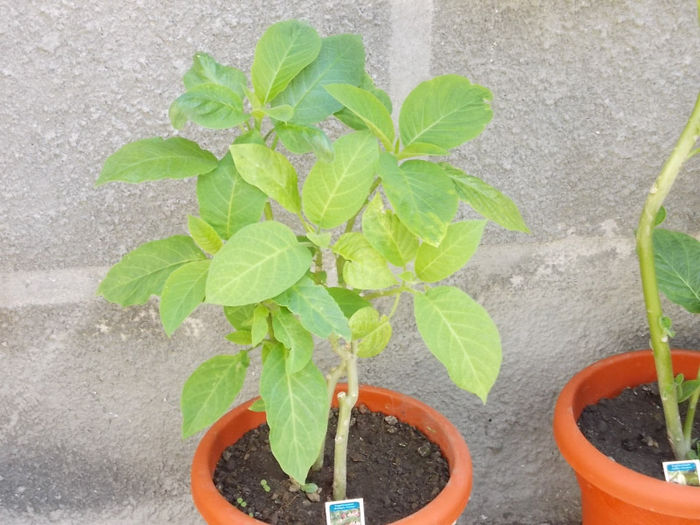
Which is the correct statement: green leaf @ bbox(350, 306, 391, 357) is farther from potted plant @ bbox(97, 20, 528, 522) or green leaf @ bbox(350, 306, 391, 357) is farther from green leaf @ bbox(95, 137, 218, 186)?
green leaf @ bbox(95, 137, 218, 186)

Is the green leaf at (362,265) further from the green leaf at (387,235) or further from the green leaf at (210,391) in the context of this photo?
the green leaf at (210,391)

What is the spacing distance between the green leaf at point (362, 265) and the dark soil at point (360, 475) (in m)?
0.32

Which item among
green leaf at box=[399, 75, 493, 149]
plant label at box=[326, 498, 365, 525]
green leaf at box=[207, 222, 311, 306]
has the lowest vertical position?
plant label at box=[326, 498, 365, 525]

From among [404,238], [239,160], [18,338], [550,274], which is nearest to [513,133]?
[550,274]

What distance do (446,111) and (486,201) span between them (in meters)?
0.10

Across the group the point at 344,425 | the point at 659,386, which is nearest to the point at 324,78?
the point at 344,425

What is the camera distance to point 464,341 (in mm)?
693

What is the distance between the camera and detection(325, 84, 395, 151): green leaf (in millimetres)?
687

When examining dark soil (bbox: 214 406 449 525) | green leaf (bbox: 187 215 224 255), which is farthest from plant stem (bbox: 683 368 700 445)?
green leaf (bbox: 187 215 224 255)

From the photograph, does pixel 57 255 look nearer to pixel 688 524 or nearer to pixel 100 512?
pixel 100 512

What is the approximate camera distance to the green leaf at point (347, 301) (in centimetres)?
77

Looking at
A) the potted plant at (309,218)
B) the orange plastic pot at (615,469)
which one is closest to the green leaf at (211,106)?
the potted plant at (309,218)

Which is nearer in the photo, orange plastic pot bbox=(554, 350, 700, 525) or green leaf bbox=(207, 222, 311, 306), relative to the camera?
green leaf bbox=(207, 222, 311, 306)

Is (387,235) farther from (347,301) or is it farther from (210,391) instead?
(210,391)
